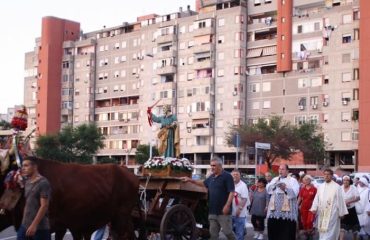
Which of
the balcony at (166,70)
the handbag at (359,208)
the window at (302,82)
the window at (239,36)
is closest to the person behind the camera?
the handbag at (359,208)

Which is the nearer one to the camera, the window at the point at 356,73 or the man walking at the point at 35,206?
the man walking at the point at 35,206

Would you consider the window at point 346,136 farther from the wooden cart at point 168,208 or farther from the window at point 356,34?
the wooden cart at point 168,208

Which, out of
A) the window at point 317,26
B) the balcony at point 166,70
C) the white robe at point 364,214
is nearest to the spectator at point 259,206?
the white robe at point 364,214

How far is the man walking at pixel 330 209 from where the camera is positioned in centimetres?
1451

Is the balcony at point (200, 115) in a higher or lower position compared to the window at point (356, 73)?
lower

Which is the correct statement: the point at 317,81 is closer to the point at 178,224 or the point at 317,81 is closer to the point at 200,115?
the point at 200,115

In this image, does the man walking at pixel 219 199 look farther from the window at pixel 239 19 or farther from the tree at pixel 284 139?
the window at pixel 239 19

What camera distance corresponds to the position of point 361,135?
64.9m

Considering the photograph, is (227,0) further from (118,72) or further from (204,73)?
(118,72)

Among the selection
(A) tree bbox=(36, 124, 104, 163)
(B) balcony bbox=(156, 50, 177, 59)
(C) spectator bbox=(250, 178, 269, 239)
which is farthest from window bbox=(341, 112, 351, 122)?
(C) spectator bbox=(250, 178, 269, 239)

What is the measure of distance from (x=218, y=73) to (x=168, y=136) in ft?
211

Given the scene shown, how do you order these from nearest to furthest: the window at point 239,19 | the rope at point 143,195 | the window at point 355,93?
the rope at point 143,195
the window at point 355,93
the window at point 239,19

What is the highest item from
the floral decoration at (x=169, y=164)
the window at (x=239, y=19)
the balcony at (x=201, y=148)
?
the window at (x=239, y=19)

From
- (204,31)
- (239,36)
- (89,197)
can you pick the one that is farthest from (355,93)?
(89,197)
